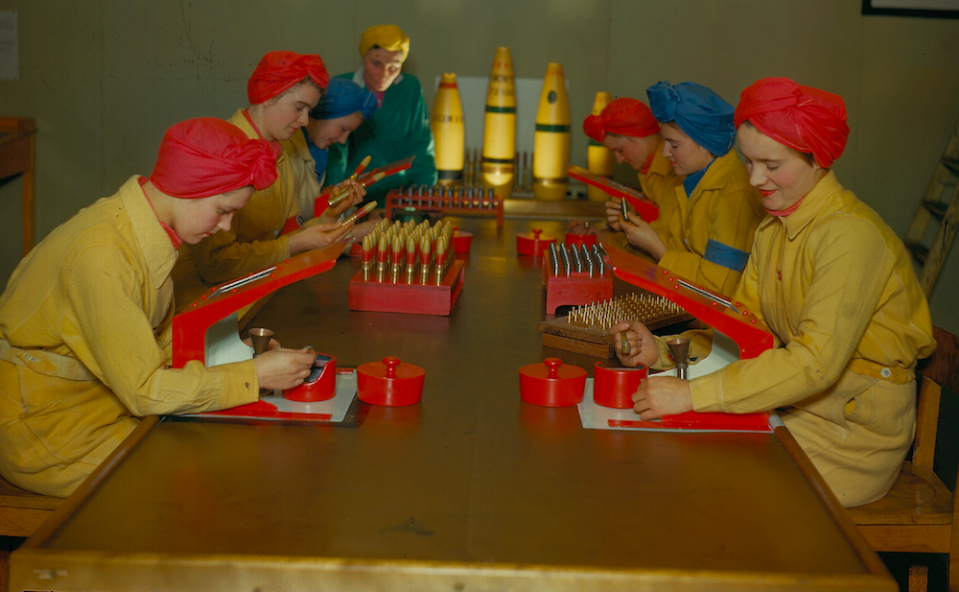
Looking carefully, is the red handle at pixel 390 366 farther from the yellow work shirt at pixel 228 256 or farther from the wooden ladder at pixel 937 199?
the wooden ladder at pixel 937 199

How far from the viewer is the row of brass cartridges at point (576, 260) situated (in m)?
2.36

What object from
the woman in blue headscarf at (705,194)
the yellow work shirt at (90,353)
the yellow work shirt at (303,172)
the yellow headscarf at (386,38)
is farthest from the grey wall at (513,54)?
the yellow work shirt at (90,353)

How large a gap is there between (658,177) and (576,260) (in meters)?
1.12

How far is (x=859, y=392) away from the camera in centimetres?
174

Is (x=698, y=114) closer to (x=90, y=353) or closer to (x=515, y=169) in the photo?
(x=90, y=353)

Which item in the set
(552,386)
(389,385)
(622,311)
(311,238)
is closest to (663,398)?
(552,386)

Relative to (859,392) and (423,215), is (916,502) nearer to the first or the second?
(859,392)

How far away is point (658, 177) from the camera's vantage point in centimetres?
339

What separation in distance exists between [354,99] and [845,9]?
2971 millimetres

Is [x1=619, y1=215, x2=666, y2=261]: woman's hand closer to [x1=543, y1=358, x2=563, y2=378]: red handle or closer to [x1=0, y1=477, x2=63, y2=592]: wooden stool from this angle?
[x1=543, y1=358, x2=563, y2=378]: red handle

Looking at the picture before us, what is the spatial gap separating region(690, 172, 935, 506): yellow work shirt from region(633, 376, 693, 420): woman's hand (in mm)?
21

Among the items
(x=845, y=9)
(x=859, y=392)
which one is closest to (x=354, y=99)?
(x=859, y=392)

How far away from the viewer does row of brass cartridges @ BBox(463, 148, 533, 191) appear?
477 cm

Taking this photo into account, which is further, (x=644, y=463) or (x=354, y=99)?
(x=354, y=99)
